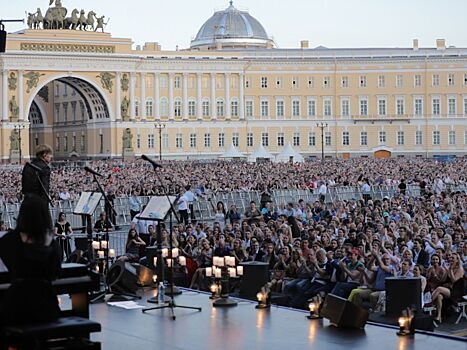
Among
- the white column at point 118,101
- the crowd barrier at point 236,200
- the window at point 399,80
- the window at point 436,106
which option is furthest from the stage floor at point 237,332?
the window at point 436,106

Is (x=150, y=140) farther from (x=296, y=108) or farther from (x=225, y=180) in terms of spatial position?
(x=225, y=180)

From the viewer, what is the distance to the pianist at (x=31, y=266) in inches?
340

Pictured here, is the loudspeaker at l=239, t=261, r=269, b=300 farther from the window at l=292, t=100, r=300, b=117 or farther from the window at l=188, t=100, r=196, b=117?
the window at l=292, t=100, r=300, b=117

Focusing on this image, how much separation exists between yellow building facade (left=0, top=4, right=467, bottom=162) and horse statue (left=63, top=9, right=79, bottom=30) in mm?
1620

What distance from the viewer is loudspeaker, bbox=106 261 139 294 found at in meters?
16.0

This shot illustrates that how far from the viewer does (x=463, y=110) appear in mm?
88562

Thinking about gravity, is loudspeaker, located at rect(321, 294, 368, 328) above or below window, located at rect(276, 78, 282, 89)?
below

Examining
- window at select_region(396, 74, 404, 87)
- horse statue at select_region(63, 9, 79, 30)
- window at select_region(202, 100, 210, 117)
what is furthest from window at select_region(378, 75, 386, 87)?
horse statue at select_region(63, 9, 79, 30)

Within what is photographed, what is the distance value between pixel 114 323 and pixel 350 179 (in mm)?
31500

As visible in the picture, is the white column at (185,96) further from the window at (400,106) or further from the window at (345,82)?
the window at (400,106)

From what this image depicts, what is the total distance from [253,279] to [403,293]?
285 cm

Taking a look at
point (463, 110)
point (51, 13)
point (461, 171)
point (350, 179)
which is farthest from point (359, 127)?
point (350, 179)

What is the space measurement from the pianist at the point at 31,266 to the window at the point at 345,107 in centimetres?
8011

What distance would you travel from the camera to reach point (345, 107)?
289 feet
